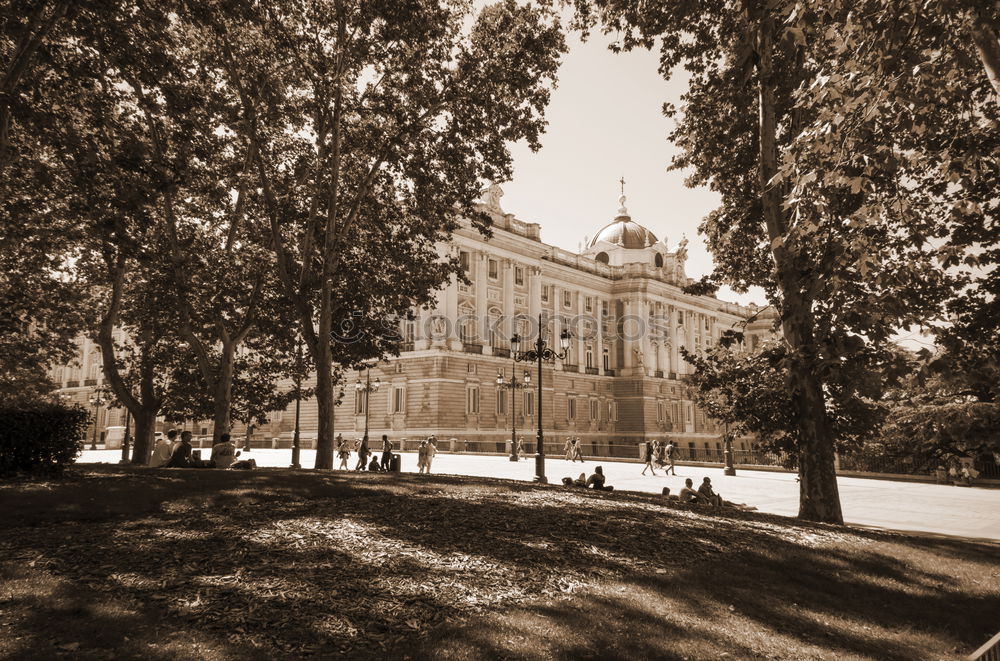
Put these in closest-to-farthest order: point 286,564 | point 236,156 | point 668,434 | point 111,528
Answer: point 286,564
point 111,528
point 236,156
point 668,434

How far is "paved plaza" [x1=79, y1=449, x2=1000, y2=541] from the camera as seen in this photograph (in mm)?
16359

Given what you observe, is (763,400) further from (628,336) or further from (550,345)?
(628,336)

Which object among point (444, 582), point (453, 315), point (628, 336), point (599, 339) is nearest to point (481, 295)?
point (453, 315)

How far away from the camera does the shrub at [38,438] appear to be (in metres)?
11.3

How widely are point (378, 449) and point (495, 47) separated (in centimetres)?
3455

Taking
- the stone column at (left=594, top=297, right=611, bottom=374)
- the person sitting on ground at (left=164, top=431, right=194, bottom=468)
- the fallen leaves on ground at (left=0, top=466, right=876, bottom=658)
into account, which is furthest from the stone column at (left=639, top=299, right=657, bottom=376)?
the fallen leaves on ground at (left=0, top=466, right=876, bottom=658)

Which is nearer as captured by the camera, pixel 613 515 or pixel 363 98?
pixel 613 515

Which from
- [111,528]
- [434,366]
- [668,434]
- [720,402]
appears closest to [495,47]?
[720,402]

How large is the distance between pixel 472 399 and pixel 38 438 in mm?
39134

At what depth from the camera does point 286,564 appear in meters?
6.54

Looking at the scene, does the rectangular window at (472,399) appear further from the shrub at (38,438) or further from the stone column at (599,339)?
the shrub at (38,438)

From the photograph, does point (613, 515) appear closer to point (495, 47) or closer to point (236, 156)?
point (495, 47)

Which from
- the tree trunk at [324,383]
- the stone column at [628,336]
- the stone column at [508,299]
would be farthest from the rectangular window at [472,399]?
the tree trunk at [324,383]

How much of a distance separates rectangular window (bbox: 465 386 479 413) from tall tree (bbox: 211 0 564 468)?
3107 cm
